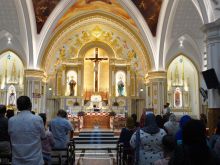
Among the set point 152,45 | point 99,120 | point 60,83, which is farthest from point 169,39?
point 60,83

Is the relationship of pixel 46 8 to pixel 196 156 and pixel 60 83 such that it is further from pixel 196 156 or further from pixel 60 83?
pixel 196 156

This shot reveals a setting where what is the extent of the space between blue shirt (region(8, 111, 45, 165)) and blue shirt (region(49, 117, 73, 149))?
8.16ft

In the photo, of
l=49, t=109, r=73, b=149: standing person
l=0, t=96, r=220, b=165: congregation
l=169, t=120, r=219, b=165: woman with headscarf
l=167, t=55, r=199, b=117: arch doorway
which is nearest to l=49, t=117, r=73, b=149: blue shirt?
l=49, t=109, r=73, b=149: standing person

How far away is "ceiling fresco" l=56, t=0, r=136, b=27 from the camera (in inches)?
726

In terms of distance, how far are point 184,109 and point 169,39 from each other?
19.0 feet

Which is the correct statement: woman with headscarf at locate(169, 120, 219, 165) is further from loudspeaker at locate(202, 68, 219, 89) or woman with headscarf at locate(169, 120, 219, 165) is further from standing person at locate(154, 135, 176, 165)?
loudspeaker at locate(202, 68, 219, 89)

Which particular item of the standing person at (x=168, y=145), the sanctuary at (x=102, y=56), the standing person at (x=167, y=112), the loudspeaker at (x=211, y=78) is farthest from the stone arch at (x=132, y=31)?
the standing person at (x=168, y=145)

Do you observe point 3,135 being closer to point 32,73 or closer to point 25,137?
point 25,137

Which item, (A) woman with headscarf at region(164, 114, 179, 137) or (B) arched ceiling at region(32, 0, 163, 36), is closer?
(A) woman with headscarf at region(164, 114, 179, 137)

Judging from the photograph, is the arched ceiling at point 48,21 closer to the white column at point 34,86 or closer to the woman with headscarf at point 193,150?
the white column at point 34,86

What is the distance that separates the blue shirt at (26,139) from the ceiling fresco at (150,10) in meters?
14.6

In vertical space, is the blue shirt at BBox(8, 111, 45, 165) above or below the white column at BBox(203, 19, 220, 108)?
below

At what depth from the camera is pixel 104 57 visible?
21.5m

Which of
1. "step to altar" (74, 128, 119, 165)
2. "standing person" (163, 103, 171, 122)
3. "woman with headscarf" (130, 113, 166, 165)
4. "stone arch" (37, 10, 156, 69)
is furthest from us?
"stone arch" (37, 10, 156, 69)
